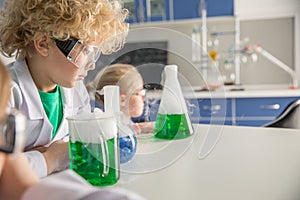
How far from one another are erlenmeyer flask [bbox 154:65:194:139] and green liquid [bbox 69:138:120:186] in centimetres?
19

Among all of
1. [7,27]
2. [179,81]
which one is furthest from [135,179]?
[7,27]

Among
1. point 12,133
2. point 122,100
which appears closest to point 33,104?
point 122,100

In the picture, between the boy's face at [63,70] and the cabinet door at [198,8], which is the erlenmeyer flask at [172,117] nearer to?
the boy's face at [63,70]

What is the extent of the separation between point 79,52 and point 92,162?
239 mm

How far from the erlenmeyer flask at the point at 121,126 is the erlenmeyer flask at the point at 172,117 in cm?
9

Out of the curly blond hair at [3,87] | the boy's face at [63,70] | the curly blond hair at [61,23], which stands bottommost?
the curly blond hair at [3,87]

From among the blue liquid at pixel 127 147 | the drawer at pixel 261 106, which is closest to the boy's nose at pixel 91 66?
the blue liquid at pixel 127 147

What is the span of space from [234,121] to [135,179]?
215 cm

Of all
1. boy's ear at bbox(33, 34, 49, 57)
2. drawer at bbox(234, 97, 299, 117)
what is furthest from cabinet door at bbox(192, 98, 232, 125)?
drawer at bbox(234, 97, 299, 117)

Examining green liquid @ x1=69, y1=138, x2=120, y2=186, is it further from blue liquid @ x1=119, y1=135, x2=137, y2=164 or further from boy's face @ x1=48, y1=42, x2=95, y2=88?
boy's face @ x1=48, y1=42, x2=95, y2=88

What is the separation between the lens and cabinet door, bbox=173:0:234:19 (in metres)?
2.93

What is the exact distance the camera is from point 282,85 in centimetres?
299

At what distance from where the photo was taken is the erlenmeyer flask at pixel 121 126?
2.15ft

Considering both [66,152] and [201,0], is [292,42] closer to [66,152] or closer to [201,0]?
[201,0]
